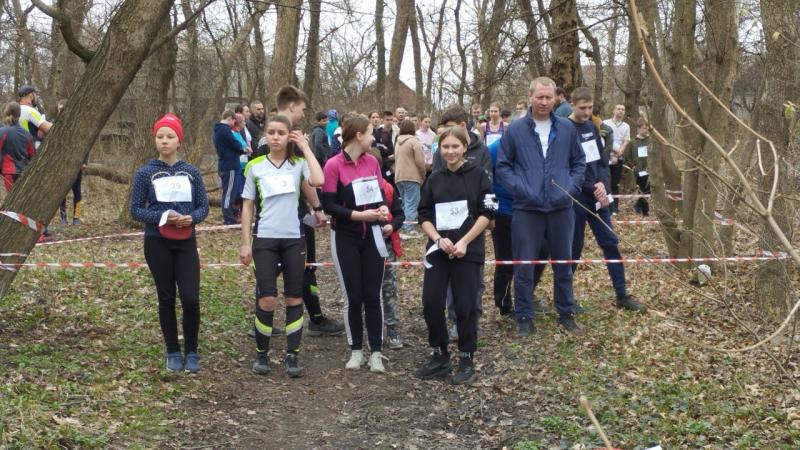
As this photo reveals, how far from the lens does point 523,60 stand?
16.6 m

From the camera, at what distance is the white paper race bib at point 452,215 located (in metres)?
6.59

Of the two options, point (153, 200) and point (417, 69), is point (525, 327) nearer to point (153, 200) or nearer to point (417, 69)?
point (153, 200)

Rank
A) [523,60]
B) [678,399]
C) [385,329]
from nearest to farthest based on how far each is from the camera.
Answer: [678,399]
[385,329]
[523,60]

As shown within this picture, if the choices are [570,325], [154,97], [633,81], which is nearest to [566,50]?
[633,81]

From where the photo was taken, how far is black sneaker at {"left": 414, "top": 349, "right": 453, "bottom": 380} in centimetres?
680

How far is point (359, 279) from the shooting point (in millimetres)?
6855

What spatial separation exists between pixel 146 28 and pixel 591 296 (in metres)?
5.70

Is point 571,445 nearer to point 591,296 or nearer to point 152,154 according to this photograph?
point 591,296

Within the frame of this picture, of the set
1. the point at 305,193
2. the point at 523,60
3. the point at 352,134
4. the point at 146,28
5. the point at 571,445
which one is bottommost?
the point at 571,445

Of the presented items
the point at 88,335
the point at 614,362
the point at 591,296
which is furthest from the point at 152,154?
the point at 614,362

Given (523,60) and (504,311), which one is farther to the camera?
(523,60)

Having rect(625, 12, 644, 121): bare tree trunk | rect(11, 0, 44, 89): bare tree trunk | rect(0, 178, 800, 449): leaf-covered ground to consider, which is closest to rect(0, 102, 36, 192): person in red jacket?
rect(0, 178, 800, 449): leaf-covered ground

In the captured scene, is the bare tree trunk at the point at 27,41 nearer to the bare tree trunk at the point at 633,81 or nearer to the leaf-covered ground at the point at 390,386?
the leaf-covered ground at the point at 390,386

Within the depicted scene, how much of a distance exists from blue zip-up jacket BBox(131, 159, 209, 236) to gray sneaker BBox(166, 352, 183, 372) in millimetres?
1030
